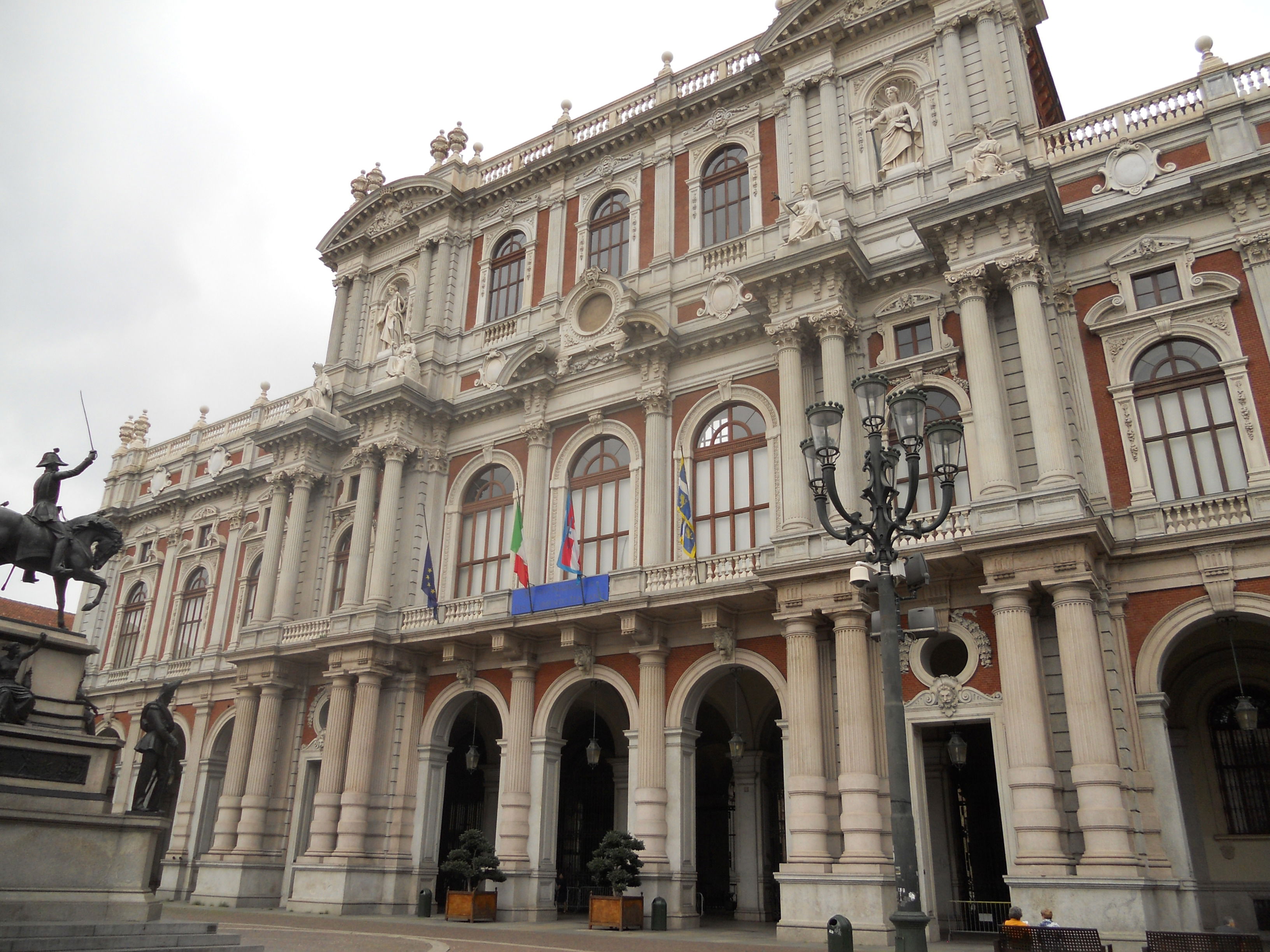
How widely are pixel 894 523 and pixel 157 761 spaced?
9.87 metres

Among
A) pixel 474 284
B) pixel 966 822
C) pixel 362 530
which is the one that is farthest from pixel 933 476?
pixel 474 284

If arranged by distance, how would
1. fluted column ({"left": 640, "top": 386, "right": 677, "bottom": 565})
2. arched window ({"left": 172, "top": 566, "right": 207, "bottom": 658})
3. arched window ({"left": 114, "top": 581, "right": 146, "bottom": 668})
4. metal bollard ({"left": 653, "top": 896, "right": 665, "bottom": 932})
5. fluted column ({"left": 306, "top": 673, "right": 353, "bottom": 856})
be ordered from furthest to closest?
arched window ({"left": 114, "top": 581, "right": 146, "bottom": 668}) < arched window ({"left": 172, "top": 566, "right": 207, "bottom": 658}) < fluted column ({"left": 306, "top": 673, "right": 353, "bottom": 856}) < fluted column ({"left": 640, "top": 386, "right": 677, "bottom": 565}) < metal bollard ({"left": 653, "top": 896, "right": 665, "bottom": 932})

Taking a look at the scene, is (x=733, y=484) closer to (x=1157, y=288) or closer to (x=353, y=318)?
(x=1157, y=288)

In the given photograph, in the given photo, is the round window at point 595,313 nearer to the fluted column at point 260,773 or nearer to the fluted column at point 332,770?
the fluted column at point 332,770

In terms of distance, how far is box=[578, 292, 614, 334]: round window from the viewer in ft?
92.6

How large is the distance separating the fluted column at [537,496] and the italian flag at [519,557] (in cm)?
34

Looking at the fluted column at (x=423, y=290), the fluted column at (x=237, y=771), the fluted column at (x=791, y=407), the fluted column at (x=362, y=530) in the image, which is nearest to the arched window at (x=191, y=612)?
the fluted column at (x=237, y=771)

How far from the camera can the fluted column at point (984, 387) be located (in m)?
19.5

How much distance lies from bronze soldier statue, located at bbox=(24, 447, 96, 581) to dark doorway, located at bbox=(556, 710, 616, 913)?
16.3 meters

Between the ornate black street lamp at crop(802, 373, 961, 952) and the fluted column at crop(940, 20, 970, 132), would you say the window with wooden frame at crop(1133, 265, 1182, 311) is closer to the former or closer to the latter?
the fluted column at crop(940, 20, 970, 132)

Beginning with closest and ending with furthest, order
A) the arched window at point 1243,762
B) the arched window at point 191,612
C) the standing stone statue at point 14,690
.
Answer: the standing stone statue at point 14,690 < the arched window at point 1243,762 < the arched window at point 191,612

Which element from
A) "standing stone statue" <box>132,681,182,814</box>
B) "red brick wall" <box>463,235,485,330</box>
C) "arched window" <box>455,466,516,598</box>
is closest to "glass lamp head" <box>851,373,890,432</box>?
"standing stone statue" <box>132,681,182,814</box>

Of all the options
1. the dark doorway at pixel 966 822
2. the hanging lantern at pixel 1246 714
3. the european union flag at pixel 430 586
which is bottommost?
the dark doorway at pixel 966 822

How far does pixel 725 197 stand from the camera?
2788cm
